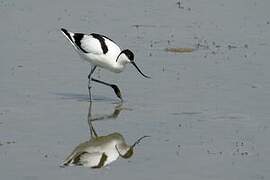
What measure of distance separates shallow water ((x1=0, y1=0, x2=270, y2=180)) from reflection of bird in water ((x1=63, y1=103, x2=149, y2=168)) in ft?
0.32

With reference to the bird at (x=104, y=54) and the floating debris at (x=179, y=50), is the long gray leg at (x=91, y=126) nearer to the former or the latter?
the bird at (x=104, y=54)

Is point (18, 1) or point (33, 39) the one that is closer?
point (33, 39)

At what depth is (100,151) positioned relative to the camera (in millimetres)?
10211

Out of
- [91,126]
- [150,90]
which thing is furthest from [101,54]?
[91,126]

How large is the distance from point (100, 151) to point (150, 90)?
283 cm

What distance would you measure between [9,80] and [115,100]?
163 centimetres

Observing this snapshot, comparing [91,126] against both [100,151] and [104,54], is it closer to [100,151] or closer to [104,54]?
[100,151]

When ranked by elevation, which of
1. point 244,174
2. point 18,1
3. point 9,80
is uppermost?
point 18,1

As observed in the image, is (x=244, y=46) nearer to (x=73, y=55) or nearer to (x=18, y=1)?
(x=73, y=55)

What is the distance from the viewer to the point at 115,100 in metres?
12.5

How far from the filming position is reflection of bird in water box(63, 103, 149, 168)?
9750mm

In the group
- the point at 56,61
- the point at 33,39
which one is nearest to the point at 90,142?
the point at 56,61

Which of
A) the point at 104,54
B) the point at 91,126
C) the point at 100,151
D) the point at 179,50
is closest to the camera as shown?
the point at 100,151

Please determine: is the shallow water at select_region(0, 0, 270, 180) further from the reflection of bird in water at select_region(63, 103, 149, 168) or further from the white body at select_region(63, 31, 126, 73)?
the white body at select_region(63, 31, 126, 73)
